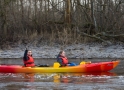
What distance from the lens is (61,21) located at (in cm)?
2845

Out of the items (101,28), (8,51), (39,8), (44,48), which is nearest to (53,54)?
(44,48)

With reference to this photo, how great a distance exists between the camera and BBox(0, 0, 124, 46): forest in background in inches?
1026

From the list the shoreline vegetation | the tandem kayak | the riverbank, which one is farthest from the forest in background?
the tandem kayak

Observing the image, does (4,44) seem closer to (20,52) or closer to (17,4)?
(20,52)

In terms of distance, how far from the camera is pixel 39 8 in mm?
29891

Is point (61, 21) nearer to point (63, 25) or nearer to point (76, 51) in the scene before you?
point (63, 25)

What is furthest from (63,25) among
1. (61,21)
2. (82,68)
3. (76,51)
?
(82,68)

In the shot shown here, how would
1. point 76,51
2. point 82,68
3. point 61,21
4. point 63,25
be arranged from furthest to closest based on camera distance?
point 61,21, point 63,25, point 76,51, point 82,68

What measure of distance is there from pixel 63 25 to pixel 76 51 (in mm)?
4551

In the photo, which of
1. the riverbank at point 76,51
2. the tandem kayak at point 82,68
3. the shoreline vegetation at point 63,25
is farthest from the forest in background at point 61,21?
the tandem kayak at point 82,68

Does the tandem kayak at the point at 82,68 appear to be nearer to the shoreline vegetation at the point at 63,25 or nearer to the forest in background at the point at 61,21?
the shoreline vegetation at the point at 63,25

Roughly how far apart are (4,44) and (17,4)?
16.6ft

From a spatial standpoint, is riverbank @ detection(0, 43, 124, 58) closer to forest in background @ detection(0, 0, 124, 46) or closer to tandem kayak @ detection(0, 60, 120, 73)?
forest in background @ detection(0, 0, 124, 46)

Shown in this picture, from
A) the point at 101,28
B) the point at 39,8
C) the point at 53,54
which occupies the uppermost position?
the point at 39,8
